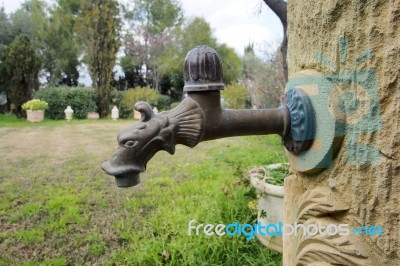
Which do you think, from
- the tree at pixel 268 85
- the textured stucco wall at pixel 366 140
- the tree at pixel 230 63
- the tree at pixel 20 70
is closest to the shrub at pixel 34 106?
the tree at pixel 20 70

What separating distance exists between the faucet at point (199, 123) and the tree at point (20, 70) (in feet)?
42.4

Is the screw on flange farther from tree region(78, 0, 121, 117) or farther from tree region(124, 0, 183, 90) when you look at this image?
tree region(124, 0, 183, 90)

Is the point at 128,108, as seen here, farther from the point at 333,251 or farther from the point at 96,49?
the point at 333,251

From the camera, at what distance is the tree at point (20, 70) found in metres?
12.0

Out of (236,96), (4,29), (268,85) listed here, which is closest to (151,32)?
(4,29)

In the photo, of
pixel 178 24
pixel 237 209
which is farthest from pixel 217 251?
pixel 178 24

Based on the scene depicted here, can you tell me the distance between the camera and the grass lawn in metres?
2.07

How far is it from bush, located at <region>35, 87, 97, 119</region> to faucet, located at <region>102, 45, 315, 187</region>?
12.7 metres

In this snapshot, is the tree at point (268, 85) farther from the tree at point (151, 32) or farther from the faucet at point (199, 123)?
the tree at point (151, 32)

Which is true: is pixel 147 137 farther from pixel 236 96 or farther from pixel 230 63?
pixel 230 63

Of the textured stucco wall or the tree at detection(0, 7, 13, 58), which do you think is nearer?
the textured stucco wall

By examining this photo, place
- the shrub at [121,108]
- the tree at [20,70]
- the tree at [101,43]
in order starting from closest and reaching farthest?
the tree at [20,70]
the tree at [101,43]
the shrub at [121,108]

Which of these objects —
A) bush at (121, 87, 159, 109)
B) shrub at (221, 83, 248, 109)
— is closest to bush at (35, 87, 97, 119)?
bush at (121, 87, 159, 109)

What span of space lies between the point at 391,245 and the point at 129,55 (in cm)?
2061
